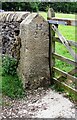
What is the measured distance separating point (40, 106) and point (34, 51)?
1279 mm

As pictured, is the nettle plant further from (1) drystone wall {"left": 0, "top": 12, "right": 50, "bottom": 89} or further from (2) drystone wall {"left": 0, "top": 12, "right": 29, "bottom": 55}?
(2) drystone wall {"left": 0, "top": 12, "right": 29, "bottom": 55}

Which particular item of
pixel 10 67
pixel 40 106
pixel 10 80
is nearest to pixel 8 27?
pixel 10 67

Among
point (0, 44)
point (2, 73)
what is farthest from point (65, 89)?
point (0, 44)

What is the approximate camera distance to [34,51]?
5.82 metres

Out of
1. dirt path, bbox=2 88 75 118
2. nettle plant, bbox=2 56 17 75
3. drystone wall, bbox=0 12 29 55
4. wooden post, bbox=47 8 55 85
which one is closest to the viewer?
dirt path, bbox=2 88 75 118

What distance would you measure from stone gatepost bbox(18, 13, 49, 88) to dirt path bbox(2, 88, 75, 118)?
13.0 inches

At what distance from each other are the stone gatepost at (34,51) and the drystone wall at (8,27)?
1012 mm

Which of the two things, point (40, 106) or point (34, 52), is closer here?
point (40, 106)

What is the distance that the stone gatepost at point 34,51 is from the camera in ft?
18.8

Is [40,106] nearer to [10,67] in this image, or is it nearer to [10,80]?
[10,80]

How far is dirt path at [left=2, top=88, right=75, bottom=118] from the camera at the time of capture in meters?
4.85

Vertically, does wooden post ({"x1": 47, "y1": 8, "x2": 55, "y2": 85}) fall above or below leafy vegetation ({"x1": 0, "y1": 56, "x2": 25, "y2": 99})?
above

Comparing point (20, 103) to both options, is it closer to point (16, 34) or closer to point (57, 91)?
point (57, 91)

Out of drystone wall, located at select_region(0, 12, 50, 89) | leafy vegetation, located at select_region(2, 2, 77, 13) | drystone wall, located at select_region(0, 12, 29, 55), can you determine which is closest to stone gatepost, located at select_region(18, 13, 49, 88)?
drystone wall, located at select_region(0, 12, 50, 89)
